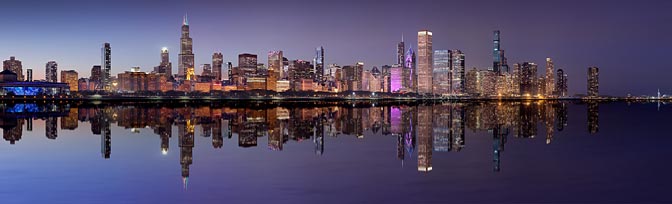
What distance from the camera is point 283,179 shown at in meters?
20.4

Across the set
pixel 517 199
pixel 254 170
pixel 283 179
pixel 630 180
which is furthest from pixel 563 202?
pixel 254 170

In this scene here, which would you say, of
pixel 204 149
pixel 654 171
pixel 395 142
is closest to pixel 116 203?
pixel 204 149

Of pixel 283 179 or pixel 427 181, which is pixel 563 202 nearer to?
pixel 427 181

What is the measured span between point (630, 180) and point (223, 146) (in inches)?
770

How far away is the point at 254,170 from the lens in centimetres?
2253

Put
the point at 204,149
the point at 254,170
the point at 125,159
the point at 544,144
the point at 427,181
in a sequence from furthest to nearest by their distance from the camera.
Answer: the point at 544,144 < the point at 204,149 < the point at 125,159 < the point at 254,170 < the point at 427,181

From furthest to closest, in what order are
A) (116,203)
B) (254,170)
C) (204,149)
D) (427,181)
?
(204,149) → (254,170) → (427,181) → (116,203)

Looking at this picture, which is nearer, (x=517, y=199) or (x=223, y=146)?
(x=517, y=199)

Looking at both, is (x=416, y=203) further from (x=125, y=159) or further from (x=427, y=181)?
(x=125, y=159)

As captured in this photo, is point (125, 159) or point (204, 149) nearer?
point (125, 159)

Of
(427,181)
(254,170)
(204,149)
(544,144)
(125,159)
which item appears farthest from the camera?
(544,144)

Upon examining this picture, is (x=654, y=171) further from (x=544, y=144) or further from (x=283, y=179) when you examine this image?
(x=283, y=179)

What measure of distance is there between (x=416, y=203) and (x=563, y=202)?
3962 millimetres

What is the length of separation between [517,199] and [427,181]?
3.81m
